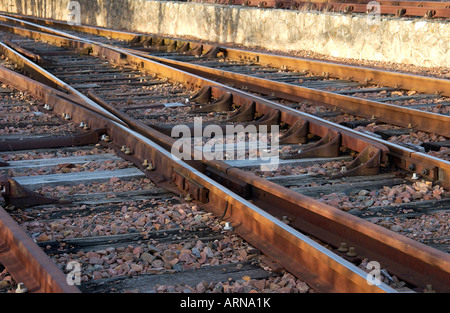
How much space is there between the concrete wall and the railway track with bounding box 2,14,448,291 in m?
2.71

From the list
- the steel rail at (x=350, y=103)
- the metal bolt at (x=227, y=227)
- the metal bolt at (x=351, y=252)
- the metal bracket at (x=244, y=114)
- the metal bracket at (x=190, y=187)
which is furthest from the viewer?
the metal bracket at (x=244, y=114)

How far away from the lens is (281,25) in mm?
16750

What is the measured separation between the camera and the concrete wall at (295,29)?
42.4ft

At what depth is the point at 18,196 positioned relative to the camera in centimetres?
527

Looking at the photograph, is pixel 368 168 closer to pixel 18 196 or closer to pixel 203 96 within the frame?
pixel 18 196

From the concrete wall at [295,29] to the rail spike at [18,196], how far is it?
347 inches

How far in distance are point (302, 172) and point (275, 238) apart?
6.47 feet

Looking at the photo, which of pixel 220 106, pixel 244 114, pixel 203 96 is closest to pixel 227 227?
pixel 244 114

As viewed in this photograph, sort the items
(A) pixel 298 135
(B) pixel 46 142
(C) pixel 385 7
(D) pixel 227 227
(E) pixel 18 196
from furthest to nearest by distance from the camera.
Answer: (C) pixel 385 7
(A) pixel 298 135
(B) pixel 46 142
(E) pixel 18 196
(D) pixel 227 227

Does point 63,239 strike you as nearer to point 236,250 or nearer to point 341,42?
point 236,250

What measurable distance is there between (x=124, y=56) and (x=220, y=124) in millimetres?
6576

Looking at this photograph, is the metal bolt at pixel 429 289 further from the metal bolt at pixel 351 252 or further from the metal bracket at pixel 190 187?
the metal bracket at pixel 190 187

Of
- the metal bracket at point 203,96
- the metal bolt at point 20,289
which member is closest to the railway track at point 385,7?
the metal bracket at point 203,96
